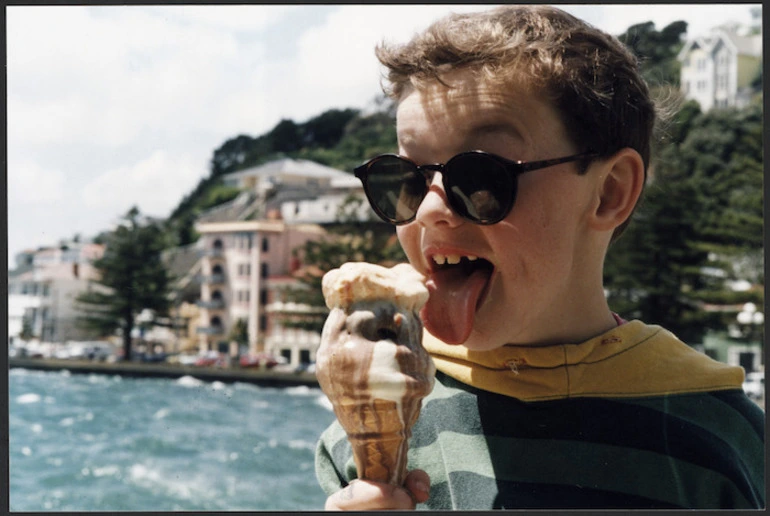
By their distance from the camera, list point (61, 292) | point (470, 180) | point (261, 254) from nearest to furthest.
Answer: point (470, 180), point (61, 292), point (261, 254)

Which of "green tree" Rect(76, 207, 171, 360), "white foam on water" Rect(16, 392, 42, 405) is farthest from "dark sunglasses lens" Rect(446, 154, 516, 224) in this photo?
"white foam on water" Rect(16, 392, 42, 405)

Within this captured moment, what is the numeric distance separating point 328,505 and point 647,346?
0.37m

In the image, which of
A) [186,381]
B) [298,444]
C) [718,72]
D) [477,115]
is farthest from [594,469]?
[298,444]

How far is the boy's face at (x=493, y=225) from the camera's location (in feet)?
2.83

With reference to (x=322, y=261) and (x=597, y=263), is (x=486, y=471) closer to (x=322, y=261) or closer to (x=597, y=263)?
(x=597, y=263)

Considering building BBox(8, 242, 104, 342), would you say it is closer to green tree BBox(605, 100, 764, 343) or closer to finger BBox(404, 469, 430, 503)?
green tree BBox(605, 100, 764, 343)

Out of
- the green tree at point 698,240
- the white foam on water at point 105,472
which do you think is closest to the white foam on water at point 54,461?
the white foam on water at point 105,472

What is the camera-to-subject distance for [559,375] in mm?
924

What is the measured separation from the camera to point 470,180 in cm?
84

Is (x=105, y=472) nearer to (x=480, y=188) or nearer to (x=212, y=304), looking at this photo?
(x=212, y=304)

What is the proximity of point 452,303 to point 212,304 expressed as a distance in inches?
761

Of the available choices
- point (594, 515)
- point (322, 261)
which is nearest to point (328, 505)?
point (594, 515)

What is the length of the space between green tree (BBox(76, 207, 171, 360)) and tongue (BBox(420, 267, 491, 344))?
1632 cm

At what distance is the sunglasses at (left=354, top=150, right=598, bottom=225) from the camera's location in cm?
84
